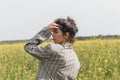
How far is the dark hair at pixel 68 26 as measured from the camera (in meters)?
3.56

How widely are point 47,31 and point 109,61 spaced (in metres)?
6.45

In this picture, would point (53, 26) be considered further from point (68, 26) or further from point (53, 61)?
point (53, 61)

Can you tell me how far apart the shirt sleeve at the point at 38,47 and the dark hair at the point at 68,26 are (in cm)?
11

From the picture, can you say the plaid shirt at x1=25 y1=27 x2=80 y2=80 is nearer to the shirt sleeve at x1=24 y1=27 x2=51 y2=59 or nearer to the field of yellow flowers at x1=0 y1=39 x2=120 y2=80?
the shirt sleeve at x1=24 y1=27 x2=51 y2=59

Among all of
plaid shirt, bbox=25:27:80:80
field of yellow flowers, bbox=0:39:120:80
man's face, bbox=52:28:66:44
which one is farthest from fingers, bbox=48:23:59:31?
field of yellow flowers, bbox=0:39:120:80

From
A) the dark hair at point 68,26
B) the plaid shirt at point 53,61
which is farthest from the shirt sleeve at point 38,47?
the dark hair at point 68,26

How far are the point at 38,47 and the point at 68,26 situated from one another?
284 mm

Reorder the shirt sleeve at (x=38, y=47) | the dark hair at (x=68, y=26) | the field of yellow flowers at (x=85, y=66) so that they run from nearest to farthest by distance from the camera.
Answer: the shirt sleeve at (x=38, y=47) → the dark hair at (x=68, y=26) → the field of yellow flowers at (x=85, y=66)

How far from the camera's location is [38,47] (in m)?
3.49

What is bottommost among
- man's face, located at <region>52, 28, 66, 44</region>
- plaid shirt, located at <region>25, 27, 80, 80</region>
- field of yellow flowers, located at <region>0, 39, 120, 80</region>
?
field of yellow flowers, located at <region>0, 39, 120, 80</region>

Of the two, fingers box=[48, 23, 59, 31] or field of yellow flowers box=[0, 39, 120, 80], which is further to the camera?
field of yellow flowers box=[0, 39, 120, 80]

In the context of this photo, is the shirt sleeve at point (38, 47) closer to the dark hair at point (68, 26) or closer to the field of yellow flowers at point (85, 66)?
the dark hair at point (68, 26)

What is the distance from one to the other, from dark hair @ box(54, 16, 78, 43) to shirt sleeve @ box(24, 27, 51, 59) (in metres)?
0.11

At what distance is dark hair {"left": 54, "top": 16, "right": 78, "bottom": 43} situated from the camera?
356 cm
